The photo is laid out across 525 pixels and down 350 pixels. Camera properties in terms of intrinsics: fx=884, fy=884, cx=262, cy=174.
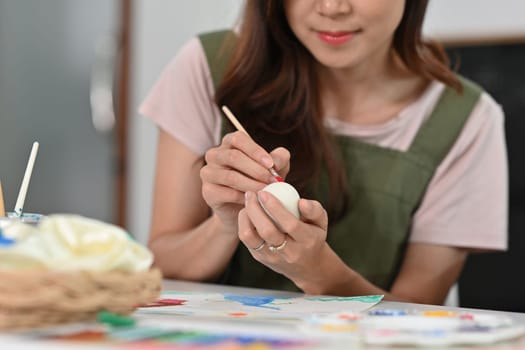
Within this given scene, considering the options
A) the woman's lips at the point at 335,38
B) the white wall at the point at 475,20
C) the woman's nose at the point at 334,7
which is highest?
the white wall at the point at 475,20

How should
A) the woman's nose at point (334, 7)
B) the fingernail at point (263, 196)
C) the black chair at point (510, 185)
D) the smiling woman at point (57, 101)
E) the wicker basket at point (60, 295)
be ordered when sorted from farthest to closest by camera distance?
the smiling woman at point (57, 101)
the black chair at point (510, 185)
the woman's nose at point (334, 7)
the fingernail at point (263, 196)
the wicker basket at point (60, 295)

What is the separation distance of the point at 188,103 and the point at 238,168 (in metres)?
0.43

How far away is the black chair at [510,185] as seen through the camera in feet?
6.86

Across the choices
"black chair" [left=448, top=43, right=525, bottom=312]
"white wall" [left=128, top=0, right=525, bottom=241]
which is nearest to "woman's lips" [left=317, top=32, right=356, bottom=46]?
"black chair" [left=448, top=43, right=525, bottom=312]

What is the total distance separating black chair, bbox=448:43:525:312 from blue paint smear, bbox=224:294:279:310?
1.16m

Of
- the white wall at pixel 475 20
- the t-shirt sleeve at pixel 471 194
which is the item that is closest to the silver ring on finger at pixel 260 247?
the t-shirt sleeve at pixel 471 194

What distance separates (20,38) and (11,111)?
0.27 meters

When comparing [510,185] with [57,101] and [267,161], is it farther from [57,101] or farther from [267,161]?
[57,101]

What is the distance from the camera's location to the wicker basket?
2.05ft

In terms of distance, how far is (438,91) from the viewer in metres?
1.41

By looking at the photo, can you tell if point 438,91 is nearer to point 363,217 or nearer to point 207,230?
point 363,217

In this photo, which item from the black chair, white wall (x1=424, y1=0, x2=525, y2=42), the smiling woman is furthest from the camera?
the smiling woman

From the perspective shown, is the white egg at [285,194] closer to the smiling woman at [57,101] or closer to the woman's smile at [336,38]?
the woman's smile at [336,38]

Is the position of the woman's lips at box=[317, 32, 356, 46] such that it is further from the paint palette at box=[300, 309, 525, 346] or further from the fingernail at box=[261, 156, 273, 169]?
the paint palette at box=[300, 309, 525, 346]
